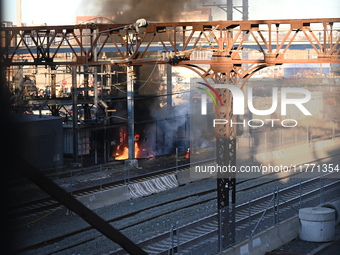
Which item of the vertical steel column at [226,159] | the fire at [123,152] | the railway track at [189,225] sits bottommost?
the railway track at [189,225]

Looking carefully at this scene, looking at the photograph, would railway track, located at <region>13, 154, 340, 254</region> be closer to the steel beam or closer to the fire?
the steel beam

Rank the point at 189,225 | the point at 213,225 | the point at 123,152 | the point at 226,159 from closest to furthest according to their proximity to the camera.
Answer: the point at 226,159 < the point at 189,225 < the point at 213,225 < the point at 123,152

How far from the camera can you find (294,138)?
24.6m

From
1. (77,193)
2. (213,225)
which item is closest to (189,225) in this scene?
(213,225)

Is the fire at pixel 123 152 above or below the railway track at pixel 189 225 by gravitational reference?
above

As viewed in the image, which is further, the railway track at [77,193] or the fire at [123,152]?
the fire at [123,152]

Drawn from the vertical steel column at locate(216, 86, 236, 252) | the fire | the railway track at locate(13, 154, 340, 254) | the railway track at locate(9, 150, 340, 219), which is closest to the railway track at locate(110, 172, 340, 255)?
the railway track at locate(13, 154, 340, 254)

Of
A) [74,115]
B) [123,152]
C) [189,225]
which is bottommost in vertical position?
[189,225]

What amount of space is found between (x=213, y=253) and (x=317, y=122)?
19838 millimetres

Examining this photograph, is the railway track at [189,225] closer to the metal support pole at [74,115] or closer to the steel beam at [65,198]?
the metal support pole at [74,115]

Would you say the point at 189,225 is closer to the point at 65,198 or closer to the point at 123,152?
the point at 65,198

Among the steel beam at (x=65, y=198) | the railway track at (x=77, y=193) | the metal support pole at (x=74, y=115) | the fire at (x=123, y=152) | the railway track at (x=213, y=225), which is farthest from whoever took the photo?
the fire at (x=123, y=152)

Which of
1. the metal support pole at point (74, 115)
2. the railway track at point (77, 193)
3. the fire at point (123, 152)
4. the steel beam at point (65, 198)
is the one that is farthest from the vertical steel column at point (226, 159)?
the fire at point (123, 152)

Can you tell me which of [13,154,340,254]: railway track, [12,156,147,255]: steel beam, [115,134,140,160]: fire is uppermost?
[12,156,147,255]: steel beam
